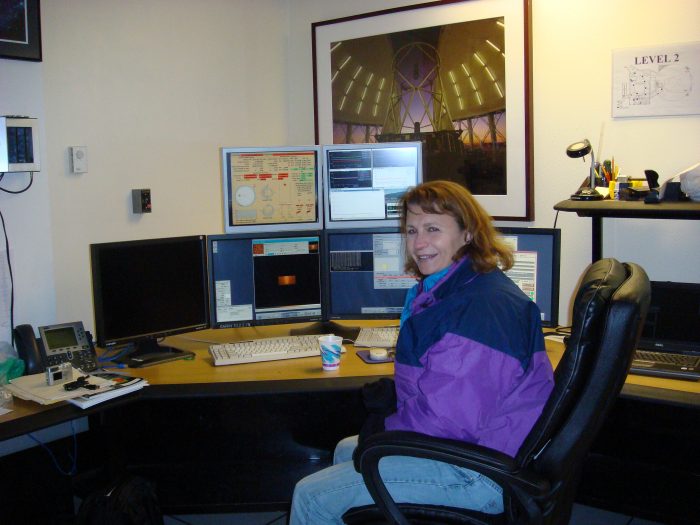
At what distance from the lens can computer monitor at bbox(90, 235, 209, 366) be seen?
7.78 ft

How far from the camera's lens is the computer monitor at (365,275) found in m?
2.71

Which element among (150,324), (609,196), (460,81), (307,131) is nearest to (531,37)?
(460,81)

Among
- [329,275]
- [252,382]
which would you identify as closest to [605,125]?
[329,275]

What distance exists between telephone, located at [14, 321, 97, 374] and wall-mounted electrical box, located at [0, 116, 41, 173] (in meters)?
0.61

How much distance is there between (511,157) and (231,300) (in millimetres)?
1443

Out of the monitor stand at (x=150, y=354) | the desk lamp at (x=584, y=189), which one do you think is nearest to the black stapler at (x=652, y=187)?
the desk lamp at (x=584, y=189)

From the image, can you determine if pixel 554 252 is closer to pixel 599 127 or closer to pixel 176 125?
pixel 599 127

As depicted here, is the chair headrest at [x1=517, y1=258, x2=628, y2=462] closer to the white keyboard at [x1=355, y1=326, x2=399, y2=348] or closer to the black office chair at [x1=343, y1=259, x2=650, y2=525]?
the black office chair at [x1=343, y1=259, x2=650, y2=525]

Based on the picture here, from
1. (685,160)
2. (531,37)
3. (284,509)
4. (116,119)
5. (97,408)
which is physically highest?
(531,37)

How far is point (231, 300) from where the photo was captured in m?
2.66

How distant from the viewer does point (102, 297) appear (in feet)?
7.75

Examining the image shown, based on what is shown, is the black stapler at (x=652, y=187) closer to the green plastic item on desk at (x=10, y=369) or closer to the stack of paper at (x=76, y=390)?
the stack of paper at (x=76, y=390)

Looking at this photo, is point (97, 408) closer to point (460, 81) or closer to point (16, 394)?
point (16, 394)

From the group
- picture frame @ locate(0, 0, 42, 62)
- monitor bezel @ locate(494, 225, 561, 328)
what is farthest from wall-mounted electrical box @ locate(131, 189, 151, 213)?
monitor bezel @ locate(494, 225, 561, 328)
